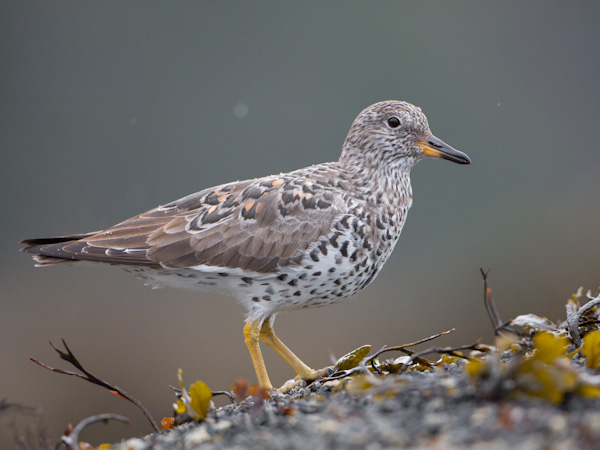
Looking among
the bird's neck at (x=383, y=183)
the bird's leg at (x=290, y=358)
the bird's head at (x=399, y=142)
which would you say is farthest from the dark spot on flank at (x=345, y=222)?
the bird's leg at (x=290, y=358)

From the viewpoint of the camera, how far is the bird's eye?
6.60 metres

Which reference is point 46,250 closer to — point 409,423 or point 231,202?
point 231,202

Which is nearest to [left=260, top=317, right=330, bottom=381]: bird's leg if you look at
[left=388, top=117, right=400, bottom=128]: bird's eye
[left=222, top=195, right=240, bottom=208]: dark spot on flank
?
[left=222, top=195, right=240, bottom=208]: dark spot on flank

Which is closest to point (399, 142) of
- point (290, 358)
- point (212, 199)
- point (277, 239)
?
point (277, 239)

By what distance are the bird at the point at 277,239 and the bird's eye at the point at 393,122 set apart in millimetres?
11

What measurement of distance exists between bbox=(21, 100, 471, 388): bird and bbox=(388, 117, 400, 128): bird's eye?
11 mm

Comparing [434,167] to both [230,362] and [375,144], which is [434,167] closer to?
[230,362]

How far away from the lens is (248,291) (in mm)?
5852

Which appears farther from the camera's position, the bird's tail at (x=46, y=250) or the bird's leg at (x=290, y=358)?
the bird's tail at (x=46, y=250)

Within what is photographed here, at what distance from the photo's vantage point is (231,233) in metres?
5.96

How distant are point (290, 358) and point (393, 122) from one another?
249 cm

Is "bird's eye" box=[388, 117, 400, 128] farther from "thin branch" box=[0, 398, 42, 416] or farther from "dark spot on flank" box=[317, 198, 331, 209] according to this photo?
"thin branch" box=[0, 398, 42, 416]

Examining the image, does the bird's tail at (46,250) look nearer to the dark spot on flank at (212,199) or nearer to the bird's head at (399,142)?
the dark spot on flank at (212,199)

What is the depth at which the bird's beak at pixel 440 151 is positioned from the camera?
21.5 feet
